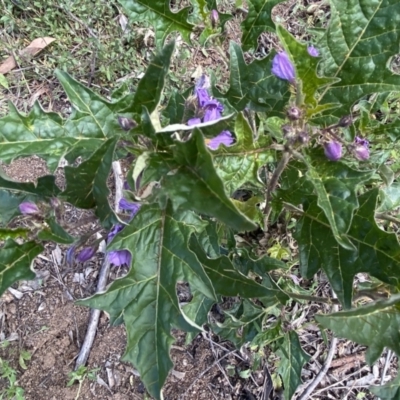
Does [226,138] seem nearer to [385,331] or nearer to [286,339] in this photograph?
[385,331]

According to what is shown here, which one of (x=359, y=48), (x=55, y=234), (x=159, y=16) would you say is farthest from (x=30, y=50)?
(x=359, y=48)

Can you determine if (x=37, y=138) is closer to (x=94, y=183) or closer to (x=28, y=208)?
(x=28, y=208)

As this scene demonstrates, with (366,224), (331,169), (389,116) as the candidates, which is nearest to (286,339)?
(366,224)

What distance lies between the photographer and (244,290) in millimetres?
1579

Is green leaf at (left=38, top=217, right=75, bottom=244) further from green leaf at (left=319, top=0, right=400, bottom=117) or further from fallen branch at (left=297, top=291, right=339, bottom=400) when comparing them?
fallen branch at (left=297, top=291, right=339, bottom=400)

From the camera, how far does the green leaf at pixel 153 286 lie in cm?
140

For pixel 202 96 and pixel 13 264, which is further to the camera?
pixel 202 96

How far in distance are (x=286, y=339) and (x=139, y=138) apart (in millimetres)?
1059

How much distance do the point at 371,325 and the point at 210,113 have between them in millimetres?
731

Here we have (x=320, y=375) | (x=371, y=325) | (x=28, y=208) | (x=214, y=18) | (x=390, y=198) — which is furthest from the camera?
(x=320, y=375)

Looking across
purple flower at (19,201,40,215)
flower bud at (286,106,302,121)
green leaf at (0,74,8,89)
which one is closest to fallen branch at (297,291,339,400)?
flower bud at (286,106,302,121)

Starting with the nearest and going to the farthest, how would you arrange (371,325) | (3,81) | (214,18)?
1. (371,325)
2. (214,18)
3. (3,81)

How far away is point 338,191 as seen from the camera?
145 cm

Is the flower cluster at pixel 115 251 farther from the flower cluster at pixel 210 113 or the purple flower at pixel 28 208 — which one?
the flower cluster at pixel 210 113
